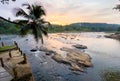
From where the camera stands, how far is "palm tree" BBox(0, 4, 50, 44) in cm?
1622

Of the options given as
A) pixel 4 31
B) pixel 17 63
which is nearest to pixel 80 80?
pixel 17 63

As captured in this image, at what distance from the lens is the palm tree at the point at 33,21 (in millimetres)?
16219

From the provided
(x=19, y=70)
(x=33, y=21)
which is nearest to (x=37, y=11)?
(x=33, y=21)

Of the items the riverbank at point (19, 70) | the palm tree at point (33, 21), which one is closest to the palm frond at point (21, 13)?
the palm tree at point (33, 21)

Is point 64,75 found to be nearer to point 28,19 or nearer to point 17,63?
point 17,63

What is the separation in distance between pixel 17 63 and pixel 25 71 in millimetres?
2862

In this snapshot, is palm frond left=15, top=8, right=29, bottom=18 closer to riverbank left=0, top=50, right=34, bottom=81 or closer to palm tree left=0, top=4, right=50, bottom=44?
palm tree left=0, top=4, right=50, bottom=44

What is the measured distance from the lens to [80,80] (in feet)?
69.9

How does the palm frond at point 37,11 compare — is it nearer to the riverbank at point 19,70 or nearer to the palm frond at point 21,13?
the palm frond at point 21,13

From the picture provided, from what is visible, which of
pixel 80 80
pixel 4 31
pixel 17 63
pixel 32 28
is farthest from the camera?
pixel 4 31

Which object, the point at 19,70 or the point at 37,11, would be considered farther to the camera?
the point at 37,11

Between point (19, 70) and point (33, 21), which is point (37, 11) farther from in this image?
point (19, 70)

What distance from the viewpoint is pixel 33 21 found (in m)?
16.6

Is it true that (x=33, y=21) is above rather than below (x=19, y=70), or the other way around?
above
